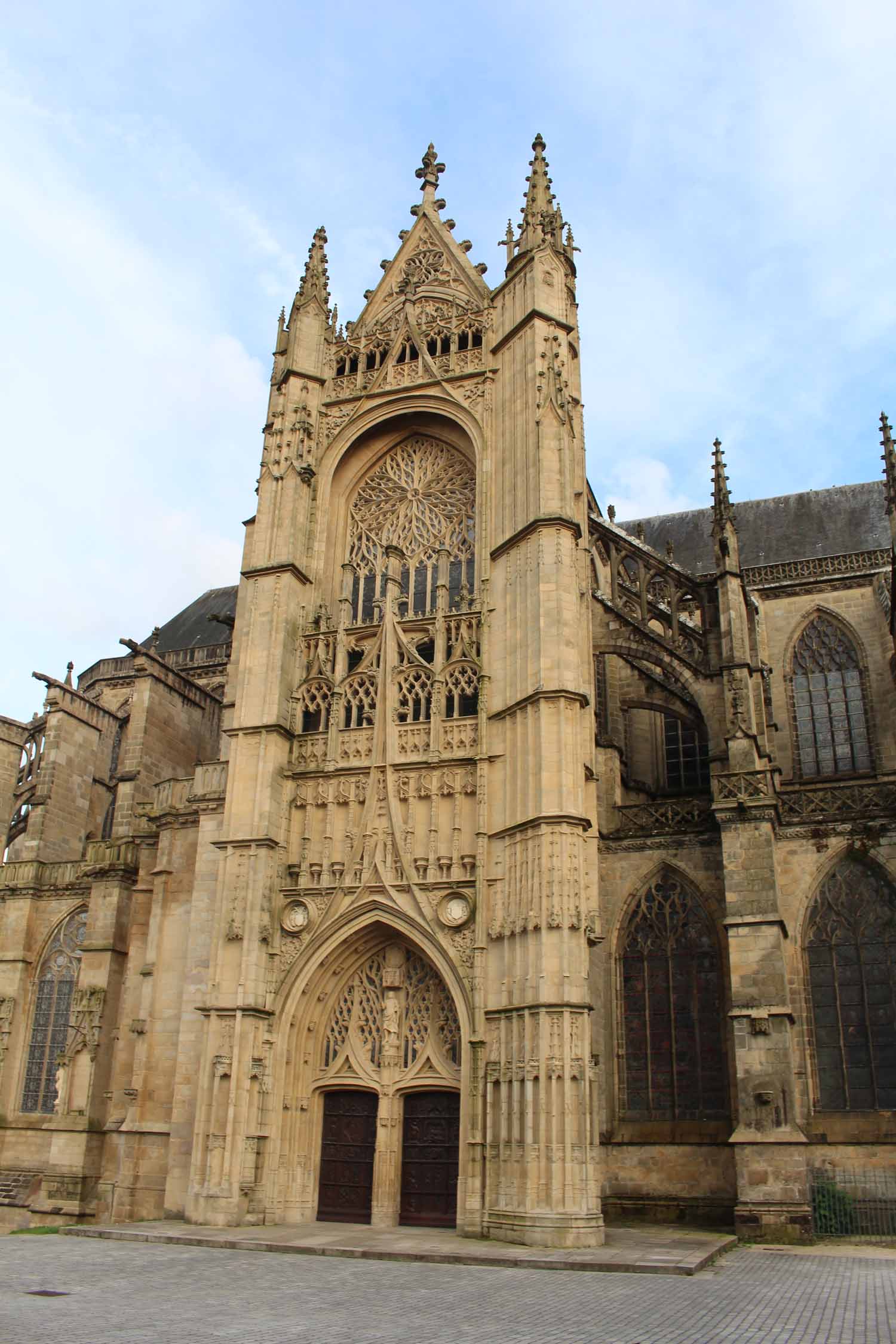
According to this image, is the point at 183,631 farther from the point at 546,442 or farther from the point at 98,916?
the point at 546,442

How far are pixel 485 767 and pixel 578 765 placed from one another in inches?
63.3

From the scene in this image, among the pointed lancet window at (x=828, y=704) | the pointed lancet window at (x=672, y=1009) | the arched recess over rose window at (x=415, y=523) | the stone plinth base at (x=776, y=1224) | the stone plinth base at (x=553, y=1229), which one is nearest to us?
the stone plinth base at (x=553, y=1229)

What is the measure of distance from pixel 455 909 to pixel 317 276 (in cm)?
1460

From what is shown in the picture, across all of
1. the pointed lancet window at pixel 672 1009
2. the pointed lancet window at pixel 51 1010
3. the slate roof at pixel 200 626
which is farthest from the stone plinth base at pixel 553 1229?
the slate roof at pixel 200 626

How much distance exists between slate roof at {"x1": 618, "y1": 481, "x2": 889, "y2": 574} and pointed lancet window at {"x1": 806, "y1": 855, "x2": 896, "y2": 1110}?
494 inches

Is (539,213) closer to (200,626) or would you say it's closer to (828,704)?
(828,704)

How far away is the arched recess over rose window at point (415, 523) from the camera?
21234 millimetres

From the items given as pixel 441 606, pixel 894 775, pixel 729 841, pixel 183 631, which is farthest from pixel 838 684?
pixel 183 631

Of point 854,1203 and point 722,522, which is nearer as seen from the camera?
point 854,1203

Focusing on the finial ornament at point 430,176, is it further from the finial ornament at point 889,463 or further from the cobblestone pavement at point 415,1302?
the cobblestone pavement at point 415,1302

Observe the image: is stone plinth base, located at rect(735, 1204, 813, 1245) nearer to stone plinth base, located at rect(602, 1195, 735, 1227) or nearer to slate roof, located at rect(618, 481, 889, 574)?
stone plinth base, located at rect(602, 1195, 735, 1227)

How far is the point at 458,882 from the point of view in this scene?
1752 cm

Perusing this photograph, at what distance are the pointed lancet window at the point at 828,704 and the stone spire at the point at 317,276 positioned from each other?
14.5 meters

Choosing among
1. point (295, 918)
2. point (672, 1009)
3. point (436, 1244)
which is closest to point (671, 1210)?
point (672, 1009)
